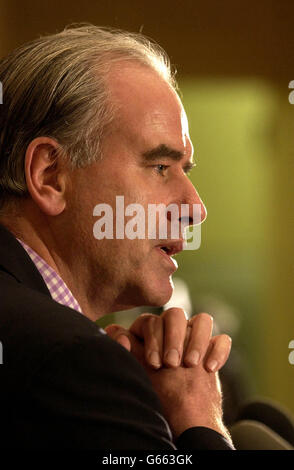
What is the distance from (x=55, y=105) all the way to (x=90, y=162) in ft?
0.34

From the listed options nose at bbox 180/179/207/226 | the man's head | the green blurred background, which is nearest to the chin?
the man's head

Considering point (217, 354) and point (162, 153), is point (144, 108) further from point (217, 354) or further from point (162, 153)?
point (217, 354)

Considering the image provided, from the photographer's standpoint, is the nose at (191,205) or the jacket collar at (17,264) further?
the nose at (191,205)

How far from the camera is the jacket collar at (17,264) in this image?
0.89m

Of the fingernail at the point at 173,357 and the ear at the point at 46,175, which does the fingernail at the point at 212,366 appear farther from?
the ear at the point at 46,175

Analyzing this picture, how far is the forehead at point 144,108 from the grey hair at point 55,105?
0.06 feet

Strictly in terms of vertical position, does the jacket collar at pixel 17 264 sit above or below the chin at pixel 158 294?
above

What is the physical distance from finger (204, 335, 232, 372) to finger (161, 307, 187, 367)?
0.05 metres

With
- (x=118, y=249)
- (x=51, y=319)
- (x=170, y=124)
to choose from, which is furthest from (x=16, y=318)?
(x=170, y=124)

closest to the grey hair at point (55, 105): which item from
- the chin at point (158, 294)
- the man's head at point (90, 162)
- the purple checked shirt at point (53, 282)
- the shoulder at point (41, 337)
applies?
the man's head at point (90, 162)

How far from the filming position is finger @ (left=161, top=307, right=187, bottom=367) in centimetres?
103

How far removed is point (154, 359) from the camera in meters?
1.05

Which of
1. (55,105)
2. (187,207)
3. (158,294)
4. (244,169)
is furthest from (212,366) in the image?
(244,169)

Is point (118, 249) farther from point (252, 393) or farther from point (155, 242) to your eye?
point (252, 393)
